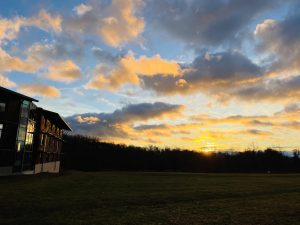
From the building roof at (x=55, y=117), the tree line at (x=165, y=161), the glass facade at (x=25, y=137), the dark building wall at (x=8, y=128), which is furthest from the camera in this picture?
the tree line at (x=165, y=161)

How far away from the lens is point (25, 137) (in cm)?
4616

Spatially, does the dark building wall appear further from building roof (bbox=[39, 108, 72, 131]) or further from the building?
building roof (bbox=[39, 108, 72, 131])

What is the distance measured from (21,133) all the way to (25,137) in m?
1.28

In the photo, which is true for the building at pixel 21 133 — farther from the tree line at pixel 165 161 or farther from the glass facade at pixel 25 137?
the tree line at pixel 165 161

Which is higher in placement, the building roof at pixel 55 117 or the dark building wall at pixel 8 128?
the building roof at pixel 55 117

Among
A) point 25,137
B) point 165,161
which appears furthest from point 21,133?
point 165,161

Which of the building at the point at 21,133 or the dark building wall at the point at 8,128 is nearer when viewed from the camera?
the dark building wall at the point at 8,128

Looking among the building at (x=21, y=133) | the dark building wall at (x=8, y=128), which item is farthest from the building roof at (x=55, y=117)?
the dark building wall at (x=8, y=128)

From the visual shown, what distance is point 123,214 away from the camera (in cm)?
1555

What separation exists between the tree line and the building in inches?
2032

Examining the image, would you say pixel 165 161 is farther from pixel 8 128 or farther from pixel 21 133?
pixel 8 128

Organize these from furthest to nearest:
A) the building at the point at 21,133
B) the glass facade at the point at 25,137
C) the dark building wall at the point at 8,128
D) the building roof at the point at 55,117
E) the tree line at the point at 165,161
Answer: the tree line at the point at 165,161, the building roof at the point at 55,117, the glass facade at the point at 25,137, the building at the point at 21,133, the dark building wall at the point at 8,128

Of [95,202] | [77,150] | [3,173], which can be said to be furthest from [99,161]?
[95,202]

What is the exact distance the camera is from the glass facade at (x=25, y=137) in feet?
146
